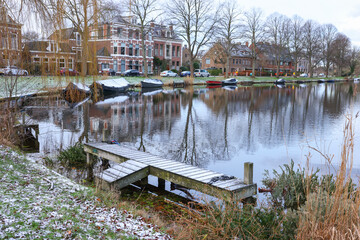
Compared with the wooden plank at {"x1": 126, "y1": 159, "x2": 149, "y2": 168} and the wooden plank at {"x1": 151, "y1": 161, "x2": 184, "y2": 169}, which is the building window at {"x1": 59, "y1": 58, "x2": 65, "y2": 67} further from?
the wooden plank at {"x1": 151, "y1": 161, "x2": 184, "y2": 169}

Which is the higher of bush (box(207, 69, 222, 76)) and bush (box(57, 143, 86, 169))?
bush (box(207, 69, 222, 76))

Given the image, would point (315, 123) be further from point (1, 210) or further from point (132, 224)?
point (1, 210)

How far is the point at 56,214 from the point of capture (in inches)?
169

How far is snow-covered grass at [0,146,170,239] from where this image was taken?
3832 millimetres

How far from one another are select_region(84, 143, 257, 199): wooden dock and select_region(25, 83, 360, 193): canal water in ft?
4.77

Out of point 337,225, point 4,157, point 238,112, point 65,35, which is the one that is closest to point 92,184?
point 4,157

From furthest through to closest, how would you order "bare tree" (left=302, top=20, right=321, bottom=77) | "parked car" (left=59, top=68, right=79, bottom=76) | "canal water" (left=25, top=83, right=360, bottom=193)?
"bare tree" (left=302, top=20, right=321, bottom=77) → "canal water" (left=25, top=83, right=360, bottom=193) → "parked car" (left=59, top=68, right=79, bottom=76)

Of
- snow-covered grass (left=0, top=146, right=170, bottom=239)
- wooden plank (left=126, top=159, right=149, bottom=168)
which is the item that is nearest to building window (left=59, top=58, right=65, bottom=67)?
wooden plank (left=126, top=159, right=149, bottom=168)

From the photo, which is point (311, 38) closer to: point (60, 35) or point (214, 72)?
point (214, 72)

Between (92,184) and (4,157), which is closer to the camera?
(4,157)

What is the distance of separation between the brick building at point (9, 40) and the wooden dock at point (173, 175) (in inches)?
111

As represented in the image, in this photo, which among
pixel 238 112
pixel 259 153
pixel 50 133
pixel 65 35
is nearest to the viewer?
pixel 65 35

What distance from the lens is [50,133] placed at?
12.9 metres

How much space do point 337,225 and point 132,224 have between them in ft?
8.07
